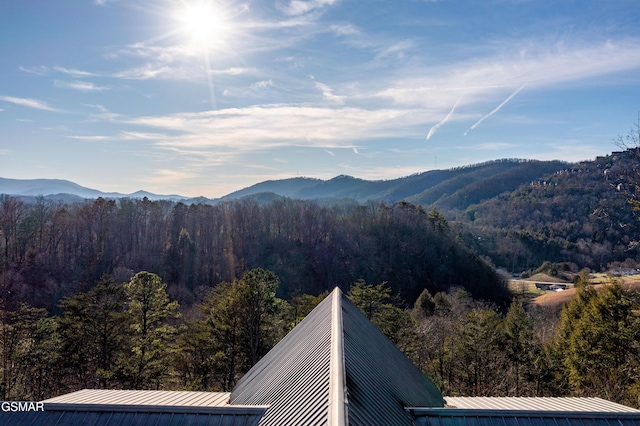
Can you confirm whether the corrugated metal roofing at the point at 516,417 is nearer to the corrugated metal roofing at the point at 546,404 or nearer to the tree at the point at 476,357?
the corrugated metal roofing at the point at 546,404

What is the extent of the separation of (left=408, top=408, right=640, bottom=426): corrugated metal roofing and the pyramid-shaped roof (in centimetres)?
47

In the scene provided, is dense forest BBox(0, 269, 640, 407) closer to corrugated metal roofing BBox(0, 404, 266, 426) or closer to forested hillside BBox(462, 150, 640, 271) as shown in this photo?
corrugated metal roofing BBox(0, 404, 266, 426)

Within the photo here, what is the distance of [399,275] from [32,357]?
213 feet

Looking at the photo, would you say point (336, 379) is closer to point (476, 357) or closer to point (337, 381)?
point (337, 381)

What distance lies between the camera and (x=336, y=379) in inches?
263

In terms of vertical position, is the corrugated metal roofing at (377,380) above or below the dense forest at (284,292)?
above

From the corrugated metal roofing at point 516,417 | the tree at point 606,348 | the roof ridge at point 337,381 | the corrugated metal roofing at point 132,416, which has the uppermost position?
the roof ridge at point 337,381

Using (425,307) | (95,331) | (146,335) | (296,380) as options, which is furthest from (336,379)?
(425,307)

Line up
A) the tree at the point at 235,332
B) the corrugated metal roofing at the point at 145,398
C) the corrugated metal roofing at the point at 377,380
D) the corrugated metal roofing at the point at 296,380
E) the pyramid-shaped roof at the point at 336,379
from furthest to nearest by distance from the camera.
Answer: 1. the tree at the point at 235,332
2. the corrugated metal roofing at the point at 145,398
3. the corrugated metal roofing at the point at 296,380
4. the corrugated metal roofing at the point at 377,380
5. the pyramid-shaped roof at the point at 336,379

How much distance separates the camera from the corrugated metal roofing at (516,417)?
302 inches

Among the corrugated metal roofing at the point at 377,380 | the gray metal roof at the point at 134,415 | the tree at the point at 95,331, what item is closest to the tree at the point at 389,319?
the corrugated metal roofing at the point at 377,380

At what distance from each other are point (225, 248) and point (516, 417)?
232 ft

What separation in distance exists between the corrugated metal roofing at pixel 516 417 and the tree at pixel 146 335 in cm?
1459

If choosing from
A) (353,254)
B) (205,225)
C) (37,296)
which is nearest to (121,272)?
(37,296)
